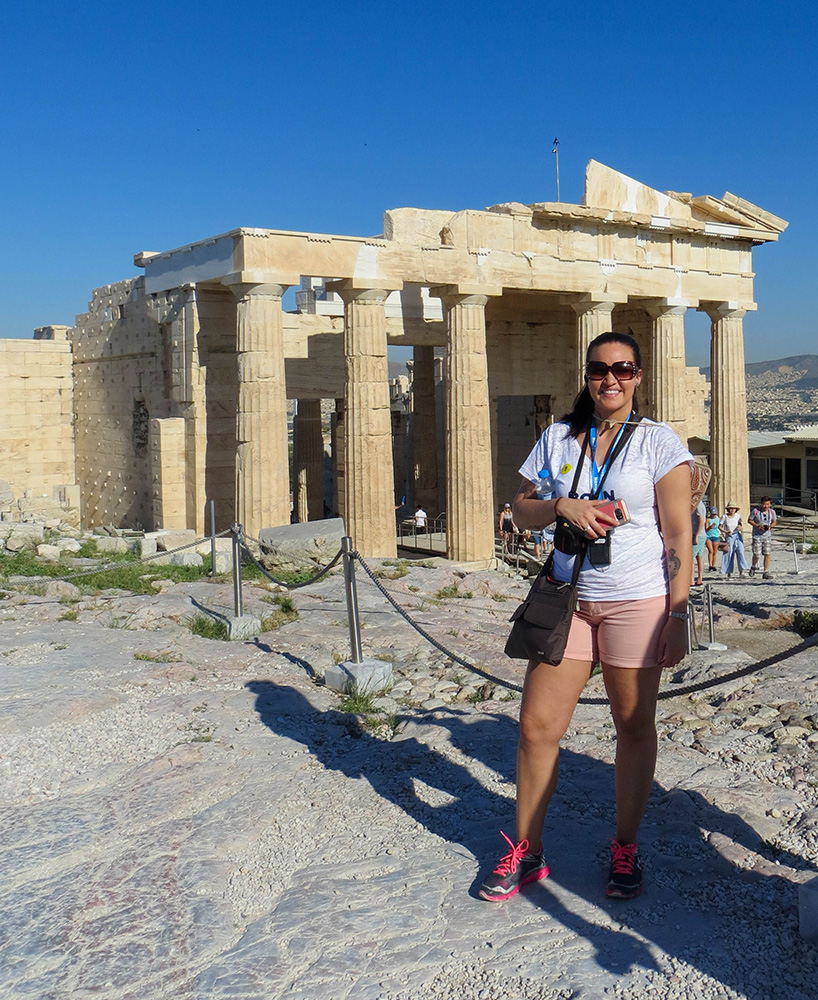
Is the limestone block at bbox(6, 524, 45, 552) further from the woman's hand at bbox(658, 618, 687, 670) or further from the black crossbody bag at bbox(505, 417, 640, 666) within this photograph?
the woman's hand at bbox(658, 618, 687, 670)

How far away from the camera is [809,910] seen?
3547 millimetres

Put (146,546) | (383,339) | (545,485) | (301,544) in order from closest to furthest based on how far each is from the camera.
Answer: (545,485), (301,544), (146,546), (383,339)

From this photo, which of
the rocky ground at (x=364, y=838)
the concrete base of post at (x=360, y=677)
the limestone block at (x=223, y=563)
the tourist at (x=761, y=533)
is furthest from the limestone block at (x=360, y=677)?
the tourist at (x=761, y=533)

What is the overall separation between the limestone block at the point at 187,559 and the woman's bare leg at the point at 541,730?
33.7 feet

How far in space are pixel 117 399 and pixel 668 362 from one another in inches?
452

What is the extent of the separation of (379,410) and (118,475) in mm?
6394

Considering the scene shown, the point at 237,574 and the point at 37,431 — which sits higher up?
the point at 37,431

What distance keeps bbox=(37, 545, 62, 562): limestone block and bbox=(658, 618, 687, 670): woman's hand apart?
12.2 meters

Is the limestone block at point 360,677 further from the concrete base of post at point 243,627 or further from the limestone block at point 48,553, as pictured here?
the limestone block at point 48,553

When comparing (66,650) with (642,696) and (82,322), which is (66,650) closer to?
(642,696)

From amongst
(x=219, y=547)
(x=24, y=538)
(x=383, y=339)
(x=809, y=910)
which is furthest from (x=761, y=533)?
(x=809, y=910)

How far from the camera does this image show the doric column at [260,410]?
15.3 m

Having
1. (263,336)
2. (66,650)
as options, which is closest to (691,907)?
(66,650)

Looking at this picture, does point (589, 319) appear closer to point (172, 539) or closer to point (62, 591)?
point (172, 539)
